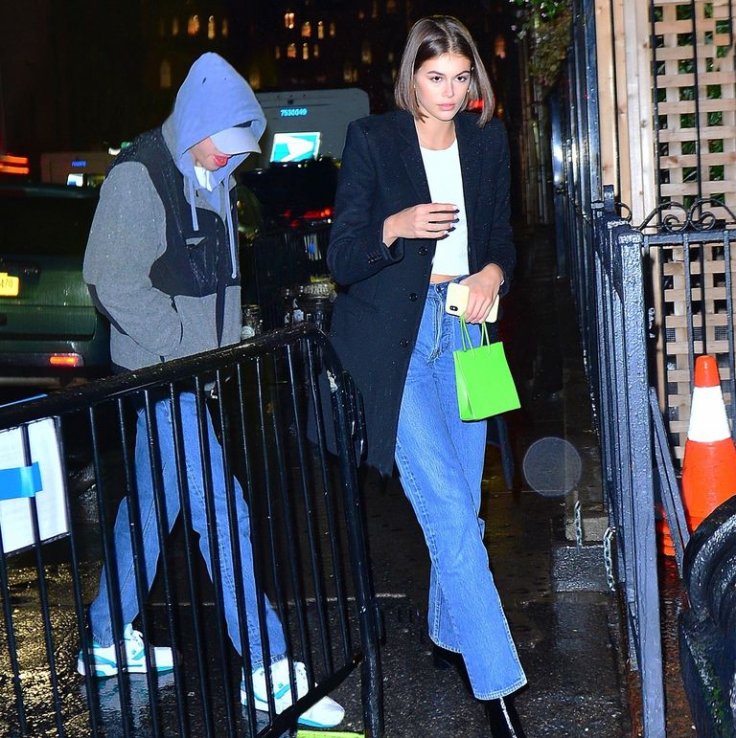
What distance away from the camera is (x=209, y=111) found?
4.16 metres

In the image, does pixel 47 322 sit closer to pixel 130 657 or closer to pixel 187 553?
pixel 130 657

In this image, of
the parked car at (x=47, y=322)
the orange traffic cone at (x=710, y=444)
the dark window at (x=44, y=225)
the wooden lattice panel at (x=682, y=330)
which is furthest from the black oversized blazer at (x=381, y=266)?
the dark window at (x=44, y=225)

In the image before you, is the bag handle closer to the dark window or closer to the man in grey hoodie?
the man in grey hoodie

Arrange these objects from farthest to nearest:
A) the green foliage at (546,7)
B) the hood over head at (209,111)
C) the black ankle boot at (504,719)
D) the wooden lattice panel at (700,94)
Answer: the green foliage at (546,7) < the wooden lattice panel at (700,94) < the hood over head at (209,111) < the black ankle boot at (504,719)

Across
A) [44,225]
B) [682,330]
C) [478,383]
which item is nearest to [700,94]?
[682,330]

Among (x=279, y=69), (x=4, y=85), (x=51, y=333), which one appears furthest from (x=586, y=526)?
(x=279, y=69)

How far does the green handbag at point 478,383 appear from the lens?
4.07 m

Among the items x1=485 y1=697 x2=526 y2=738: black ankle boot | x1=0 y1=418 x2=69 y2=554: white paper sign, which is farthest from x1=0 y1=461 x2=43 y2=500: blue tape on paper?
x1=485 y1=697 x2=526 y2=738: black ankle boot

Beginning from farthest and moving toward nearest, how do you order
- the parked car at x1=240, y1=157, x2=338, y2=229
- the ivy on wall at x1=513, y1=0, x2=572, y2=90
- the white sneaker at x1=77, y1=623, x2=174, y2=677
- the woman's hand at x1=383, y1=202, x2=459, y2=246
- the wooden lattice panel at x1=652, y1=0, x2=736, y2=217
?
the parked car at x1=240, y1=157, x2=338, y2=229 < the ivy on wall at x1=513, y1=0, x2=572, y2=90 < the wooden lattice panel at x1=652, y1=0, x2=736, y2=217 < the white sneaker at x1=77, y1=623, x2=174, y2=677 < the woman's hand at x1=383, y1=202, x2=459, y2=246

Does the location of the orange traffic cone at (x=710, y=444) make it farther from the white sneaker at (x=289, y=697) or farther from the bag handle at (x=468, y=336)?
the white sneaker at (x=289, y=697)

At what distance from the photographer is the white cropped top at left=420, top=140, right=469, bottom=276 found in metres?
4.11

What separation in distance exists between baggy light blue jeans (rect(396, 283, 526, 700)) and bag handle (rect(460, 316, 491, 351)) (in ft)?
0.11

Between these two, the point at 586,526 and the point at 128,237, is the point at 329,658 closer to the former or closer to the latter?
the point at 128,237

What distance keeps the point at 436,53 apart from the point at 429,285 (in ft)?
2.33
